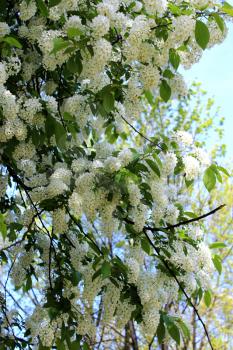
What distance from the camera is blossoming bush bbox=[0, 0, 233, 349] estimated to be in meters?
2.94

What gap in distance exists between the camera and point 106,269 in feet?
9.59

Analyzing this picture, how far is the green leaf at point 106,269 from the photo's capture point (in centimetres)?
289

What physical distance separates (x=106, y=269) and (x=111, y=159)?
57cm

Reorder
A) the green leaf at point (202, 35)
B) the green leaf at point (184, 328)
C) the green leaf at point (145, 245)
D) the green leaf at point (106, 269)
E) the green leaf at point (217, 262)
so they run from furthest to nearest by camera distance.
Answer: the green leaf at point (217, 262) → the green leaf at point (145, 245) → the green leaf at point (184, 328) → the green leaf at point (106, 269) → the green leaf at point (202, 35)

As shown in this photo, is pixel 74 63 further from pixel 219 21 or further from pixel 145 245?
pixel 145 245

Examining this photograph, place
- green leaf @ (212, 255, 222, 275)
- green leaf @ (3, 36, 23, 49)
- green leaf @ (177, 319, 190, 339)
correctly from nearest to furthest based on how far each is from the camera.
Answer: green leaf @ (3, 36, 23, 49), green leaf @ (177, 319, 190, 339), green leaf @ (212, 255, 222, 275)

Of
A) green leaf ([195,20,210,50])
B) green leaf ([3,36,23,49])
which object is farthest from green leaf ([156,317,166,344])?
green leaf ([3,36,23,49])

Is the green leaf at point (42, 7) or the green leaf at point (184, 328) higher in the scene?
the green leaf at point (42, 7)

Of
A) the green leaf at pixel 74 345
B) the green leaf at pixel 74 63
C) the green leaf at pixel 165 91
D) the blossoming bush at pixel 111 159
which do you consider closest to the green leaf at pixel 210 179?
the blossoming bush at pixel 111 159

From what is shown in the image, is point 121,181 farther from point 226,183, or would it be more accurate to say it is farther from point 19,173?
point 226,183

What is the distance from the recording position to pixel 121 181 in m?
2.96

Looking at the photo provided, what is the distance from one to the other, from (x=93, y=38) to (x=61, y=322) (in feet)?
5.12

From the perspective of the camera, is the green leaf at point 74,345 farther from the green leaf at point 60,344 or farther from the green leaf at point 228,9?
the green leaf at point 228,9

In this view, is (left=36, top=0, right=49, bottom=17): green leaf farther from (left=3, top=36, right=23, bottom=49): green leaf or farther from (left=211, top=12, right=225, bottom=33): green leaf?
(left=211, top=12, right=225, bottom=33): green leaf
